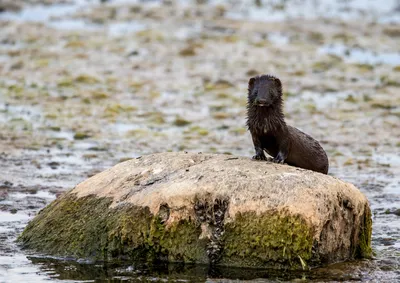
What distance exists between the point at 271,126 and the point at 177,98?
8.57 m

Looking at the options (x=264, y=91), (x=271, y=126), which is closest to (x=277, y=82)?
(x=264, y=91)

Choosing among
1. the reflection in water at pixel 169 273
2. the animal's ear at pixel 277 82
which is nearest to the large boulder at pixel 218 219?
the reflection in water at pixel 169 273

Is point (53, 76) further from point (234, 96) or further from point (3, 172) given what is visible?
point (3, 172)

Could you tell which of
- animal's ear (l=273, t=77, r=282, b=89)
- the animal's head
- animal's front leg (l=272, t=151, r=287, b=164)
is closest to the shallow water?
animal's front leg (l=272, t=151, r=287, b=164)

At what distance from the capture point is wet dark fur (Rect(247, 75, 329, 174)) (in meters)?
8.88

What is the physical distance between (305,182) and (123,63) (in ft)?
40.0

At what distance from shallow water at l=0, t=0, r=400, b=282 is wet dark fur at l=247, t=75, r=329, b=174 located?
122 centimetres

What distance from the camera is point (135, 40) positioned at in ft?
73.5

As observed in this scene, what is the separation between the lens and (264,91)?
882 cm

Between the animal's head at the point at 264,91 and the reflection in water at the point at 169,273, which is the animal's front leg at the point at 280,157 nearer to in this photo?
the animal's head at the point at 264,91

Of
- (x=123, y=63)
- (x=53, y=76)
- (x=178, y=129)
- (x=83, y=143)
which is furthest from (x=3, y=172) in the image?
(x=123, y=63)

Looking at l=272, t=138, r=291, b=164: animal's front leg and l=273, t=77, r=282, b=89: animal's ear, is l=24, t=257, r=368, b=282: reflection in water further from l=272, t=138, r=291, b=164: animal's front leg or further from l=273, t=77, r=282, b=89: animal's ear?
l=273, t=77, r=282, b=89: animal's ear

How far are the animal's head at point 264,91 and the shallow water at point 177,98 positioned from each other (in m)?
1.63

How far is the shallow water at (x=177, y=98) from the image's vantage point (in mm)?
9227
